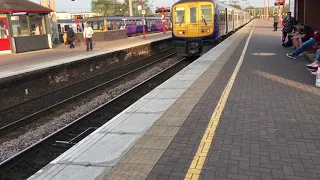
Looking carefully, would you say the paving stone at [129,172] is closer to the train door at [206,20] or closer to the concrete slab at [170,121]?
the concrete slab at [170,121]

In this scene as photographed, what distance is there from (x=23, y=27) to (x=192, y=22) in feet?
36.4

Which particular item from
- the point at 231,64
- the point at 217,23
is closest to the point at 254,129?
the point at 231,64

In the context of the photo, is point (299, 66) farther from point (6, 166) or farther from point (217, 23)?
point (6, 166)

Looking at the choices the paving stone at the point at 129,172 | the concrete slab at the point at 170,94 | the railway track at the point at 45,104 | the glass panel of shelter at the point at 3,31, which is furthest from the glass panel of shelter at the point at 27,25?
the paving stone at the point at 129,172

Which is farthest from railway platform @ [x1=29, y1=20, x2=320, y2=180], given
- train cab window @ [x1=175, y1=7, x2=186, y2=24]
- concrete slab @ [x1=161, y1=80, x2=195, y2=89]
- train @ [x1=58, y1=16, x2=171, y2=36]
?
train @ [x1=58, y1=16, x2=171, y2=36]

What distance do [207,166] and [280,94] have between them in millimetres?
3815

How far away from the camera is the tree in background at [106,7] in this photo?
74475 mm

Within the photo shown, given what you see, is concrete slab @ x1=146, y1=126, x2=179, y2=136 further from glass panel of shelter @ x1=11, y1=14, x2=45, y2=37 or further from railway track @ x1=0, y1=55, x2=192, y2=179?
glass panel of shelter @ x1=11, y1=14, x2=45, y2=37

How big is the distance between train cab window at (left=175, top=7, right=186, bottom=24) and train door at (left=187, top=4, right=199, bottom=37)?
36cm

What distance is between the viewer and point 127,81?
14258 millimetres

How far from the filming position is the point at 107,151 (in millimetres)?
4492

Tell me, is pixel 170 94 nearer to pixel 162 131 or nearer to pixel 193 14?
pixel 162 131

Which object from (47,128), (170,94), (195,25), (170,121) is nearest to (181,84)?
(170,94)

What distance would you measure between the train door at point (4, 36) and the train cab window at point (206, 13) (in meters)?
11.7
